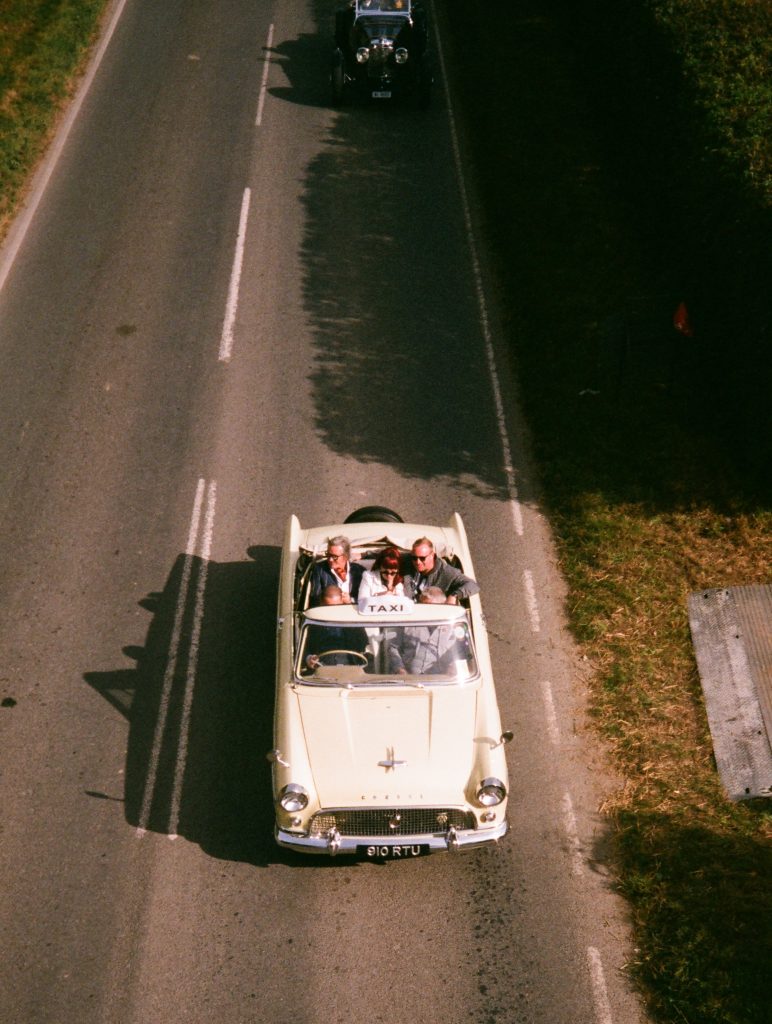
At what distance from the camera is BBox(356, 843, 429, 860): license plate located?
824 centimetres

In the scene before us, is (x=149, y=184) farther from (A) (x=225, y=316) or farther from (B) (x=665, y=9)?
(B) (x=665, y=9)

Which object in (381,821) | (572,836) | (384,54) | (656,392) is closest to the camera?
(381,821)

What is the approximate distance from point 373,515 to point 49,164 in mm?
12399

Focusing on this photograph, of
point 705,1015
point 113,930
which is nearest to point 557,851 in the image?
point 705,1015

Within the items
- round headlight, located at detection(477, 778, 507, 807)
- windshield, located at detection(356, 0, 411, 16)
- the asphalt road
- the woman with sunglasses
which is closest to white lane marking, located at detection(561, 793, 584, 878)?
the asphalt road

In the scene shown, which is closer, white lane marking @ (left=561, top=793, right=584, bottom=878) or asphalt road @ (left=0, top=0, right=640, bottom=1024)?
asphalt road @ (left=0, top=0, right=640, bottom=1024)

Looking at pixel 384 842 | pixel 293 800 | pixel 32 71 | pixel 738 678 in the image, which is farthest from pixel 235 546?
pixel 32 71

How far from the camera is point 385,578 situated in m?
9.93

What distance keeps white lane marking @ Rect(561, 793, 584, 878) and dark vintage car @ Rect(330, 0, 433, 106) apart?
15858mm

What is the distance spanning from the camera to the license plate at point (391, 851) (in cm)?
824

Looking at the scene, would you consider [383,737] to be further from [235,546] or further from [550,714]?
[235,546]

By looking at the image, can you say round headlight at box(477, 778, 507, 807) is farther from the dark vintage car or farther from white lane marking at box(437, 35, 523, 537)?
the dark vintage car

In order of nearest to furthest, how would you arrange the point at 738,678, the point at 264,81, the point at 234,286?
the point at 738,678
the point at 234,286
the point at 264,81

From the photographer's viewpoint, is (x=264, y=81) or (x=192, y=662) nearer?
(x=192, y=662)
